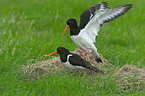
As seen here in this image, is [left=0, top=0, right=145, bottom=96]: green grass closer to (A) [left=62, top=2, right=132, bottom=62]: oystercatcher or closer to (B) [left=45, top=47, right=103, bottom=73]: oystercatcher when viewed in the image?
(B) [left=45, top=47, right=103, bottom=73]: oystercatcher

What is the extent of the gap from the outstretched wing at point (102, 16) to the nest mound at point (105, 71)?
90 cm

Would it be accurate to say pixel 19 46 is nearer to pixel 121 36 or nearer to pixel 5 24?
pixel 5 24

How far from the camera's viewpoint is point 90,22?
582cm

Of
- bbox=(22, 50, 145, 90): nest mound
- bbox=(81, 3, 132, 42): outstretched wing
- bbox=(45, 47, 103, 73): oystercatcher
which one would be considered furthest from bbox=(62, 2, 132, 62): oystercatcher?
bbox=(22, 50, 145, 90): nest mound

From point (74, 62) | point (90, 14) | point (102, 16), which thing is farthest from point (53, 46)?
point (102, 16)

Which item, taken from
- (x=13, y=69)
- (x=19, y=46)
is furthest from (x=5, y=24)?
(x=13, y=69)

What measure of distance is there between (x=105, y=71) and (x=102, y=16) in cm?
129

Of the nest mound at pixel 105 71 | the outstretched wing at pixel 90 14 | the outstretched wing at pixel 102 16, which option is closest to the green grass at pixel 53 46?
the nest mound at pixel 105 71

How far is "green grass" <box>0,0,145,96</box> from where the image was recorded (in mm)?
4820

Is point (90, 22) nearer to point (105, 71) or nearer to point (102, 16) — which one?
point (102, 16)

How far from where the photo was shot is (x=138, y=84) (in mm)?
5188

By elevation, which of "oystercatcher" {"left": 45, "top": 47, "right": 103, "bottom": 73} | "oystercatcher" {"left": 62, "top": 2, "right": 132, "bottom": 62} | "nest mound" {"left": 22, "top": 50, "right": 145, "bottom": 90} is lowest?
"nest mound" {"left": 22, "top": 50, "right": 145, "bottom": 90}

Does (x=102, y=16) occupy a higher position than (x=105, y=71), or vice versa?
(x=102, y=16)

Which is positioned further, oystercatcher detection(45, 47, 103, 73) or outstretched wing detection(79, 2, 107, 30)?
outstretched wing detection(79, 2, 107, 30)
